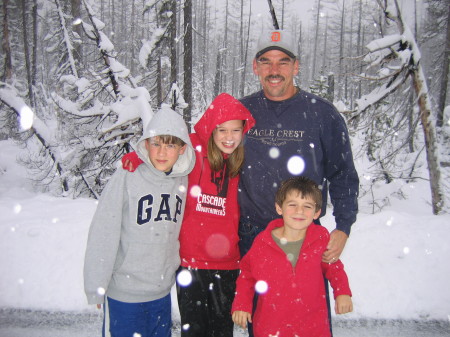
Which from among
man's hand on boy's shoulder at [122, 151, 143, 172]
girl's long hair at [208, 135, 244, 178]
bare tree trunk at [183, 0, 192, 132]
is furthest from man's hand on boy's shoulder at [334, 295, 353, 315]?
bare tree trunk at [183, 0, 192, 132]

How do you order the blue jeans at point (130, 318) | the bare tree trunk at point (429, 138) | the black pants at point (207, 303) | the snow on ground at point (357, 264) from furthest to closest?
the bare tree trunk at point (429, 138), the snow on ground at point (357, 264), the black pants at point (207, 303), the blue jeans at point (130, 318)

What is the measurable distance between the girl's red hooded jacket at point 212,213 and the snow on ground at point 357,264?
4.56ft

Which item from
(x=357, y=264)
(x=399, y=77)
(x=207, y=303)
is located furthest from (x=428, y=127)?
(x=207, y=303)

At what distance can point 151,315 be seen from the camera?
8.65 feet

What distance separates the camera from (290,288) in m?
2.26

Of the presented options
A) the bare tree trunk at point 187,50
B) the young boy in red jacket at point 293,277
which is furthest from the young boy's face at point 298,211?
the bare tree trunk at point 187,50

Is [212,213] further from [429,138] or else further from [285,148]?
[429,138]

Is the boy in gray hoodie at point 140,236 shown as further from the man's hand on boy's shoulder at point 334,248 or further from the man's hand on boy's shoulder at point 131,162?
the man's hand on boy's shoulder at point 334,248

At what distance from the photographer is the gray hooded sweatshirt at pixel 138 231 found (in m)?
2.40

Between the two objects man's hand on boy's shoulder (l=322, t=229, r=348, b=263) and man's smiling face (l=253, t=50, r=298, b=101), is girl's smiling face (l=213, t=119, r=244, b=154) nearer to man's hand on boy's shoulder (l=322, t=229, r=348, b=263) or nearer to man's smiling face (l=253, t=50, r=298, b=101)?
man's smiling face (l=253, t=50, r=298, b=101)

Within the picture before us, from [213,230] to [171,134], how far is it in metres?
0.88

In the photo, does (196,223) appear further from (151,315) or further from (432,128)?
(432,128)

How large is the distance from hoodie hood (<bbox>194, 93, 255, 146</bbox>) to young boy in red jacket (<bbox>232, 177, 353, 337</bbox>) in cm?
71

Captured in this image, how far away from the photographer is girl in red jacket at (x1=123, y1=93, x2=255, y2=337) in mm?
2633
